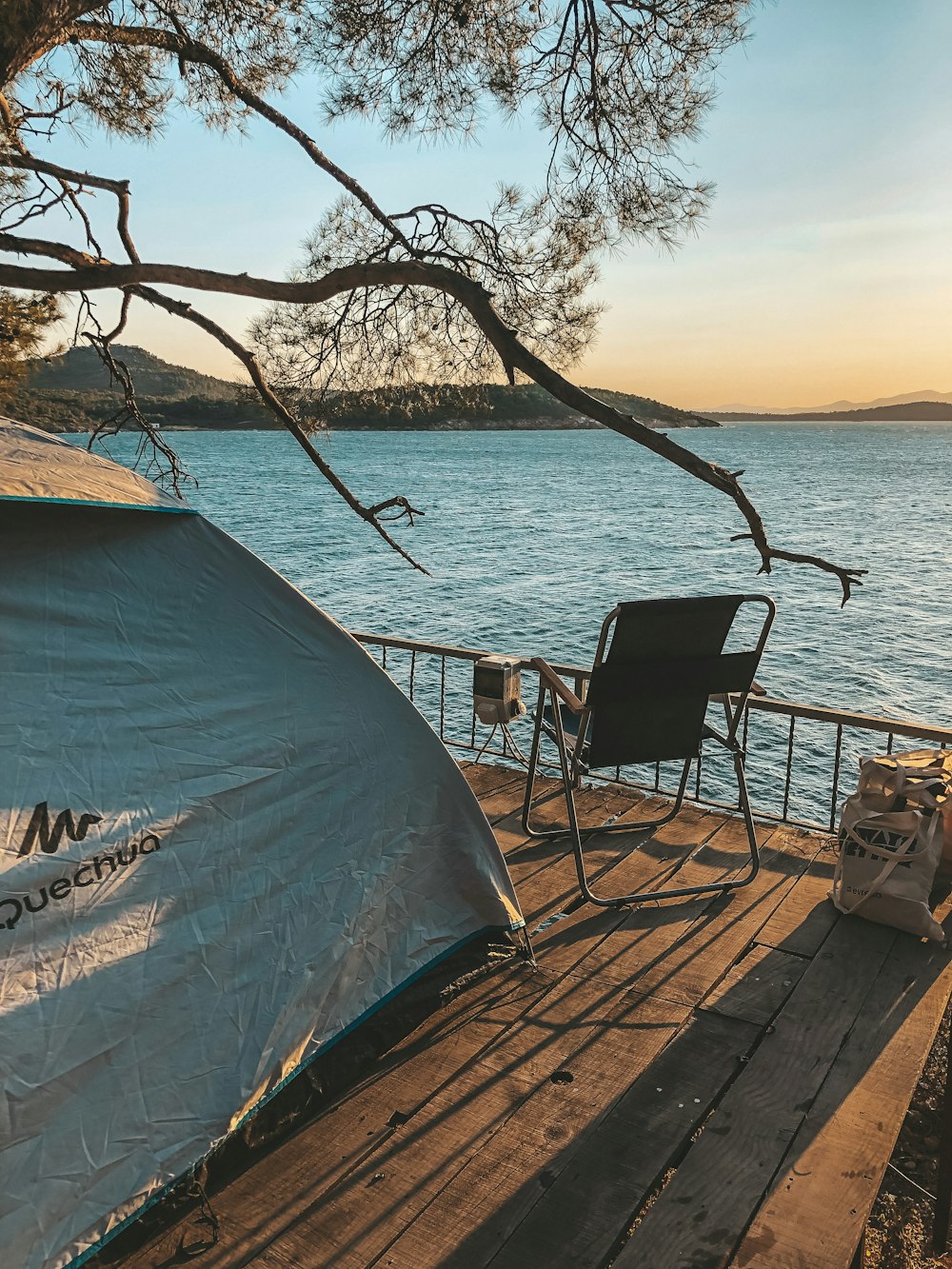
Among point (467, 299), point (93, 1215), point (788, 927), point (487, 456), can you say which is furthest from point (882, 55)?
point (487, 456)

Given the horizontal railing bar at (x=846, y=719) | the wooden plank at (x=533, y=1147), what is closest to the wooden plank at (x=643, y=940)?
the wooden plank at (x=533, y=1147)

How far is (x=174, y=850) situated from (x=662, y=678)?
2.24 metres

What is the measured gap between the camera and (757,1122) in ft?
9.32

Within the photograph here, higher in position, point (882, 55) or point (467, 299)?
point (882, 55)

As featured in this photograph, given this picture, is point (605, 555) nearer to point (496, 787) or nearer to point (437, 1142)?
point (496, 787)

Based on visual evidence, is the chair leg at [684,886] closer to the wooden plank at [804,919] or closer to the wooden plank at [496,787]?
the wooden plank at [804,919]

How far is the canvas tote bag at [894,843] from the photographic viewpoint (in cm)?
382

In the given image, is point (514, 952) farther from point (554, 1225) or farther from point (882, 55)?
point (882, 55)

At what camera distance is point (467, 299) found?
4453 mm

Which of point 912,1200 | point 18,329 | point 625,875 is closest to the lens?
point 912,1200

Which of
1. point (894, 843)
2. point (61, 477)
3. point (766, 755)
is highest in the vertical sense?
point (61, 477)

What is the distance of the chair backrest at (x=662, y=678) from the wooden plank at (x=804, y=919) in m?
0.80

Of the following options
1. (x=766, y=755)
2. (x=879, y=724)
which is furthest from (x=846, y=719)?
(x=766, y=755)

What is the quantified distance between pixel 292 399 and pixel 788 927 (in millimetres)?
4495
